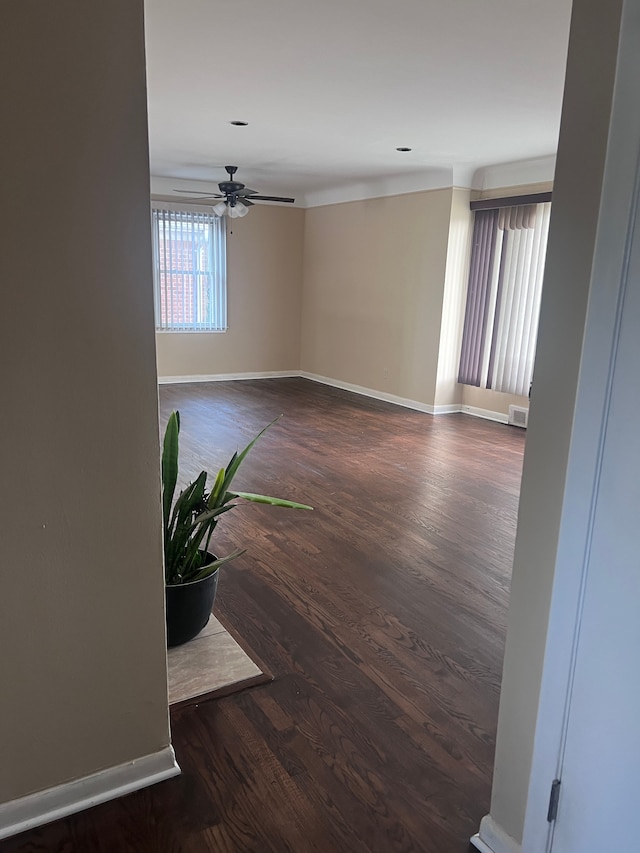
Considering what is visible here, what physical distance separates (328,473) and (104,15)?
3452 mm

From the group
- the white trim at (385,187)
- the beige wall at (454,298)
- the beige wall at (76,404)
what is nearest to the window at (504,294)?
the beige wall at (454,298)

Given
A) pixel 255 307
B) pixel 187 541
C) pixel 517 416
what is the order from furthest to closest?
pixel 255 307
pixel 517 416
pixel 187 541

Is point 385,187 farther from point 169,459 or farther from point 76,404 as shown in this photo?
point 76,404

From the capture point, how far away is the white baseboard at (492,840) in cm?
146

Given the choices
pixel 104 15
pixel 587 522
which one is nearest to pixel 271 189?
pixel 104 15

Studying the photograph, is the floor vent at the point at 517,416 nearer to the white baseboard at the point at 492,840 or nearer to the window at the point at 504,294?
the window at the point at 504,294

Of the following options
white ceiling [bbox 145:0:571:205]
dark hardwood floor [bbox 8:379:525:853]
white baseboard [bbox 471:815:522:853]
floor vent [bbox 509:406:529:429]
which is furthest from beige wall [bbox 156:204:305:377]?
white baseboard [bbox 471:815:522:853]

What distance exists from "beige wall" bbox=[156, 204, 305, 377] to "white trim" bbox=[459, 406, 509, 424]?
293 centimetres

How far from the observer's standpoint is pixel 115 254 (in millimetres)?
1400

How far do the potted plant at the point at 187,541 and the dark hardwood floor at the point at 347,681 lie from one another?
0.29 metres

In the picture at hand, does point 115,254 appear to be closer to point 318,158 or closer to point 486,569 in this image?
point 486,569

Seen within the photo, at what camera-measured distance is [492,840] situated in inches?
59.3

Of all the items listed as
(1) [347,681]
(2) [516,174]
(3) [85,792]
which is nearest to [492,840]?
(1) [347,681]

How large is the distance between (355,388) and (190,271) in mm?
2506
